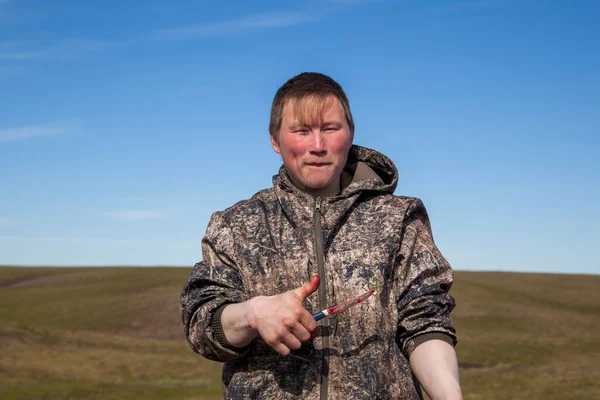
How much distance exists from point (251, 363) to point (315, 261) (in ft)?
1.85

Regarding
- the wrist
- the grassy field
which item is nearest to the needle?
the wrist

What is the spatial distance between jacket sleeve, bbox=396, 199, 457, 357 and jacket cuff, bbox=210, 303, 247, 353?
809mm

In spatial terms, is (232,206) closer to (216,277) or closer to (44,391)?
(216,277)

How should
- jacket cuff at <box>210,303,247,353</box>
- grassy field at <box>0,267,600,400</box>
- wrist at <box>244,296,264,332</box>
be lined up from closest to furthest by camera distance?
wrist at <box>244,296,264,332</box> → jacket cuff at <box>210,303,247,353</box> → grassy field at <box>0,267,600,400</box>

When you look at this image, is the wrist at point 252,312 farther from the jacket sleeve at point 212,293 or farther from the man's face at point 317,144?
the man's face at point 317,144

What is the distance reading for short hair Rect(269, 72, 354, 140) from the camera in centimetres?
372

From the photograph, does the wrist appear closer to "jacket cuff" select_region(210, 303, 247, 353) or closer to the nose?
"jacket cuff" select_region(210, 303, 247, 353)

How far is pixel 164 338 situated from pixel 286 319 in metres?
46.5

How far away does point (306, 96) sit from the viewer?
12.3ft

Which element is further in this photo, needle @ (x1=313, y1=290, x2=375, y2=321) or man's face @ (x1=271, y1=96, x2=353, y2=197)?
man's face @ (x1=271, y1=96, x2=353, y2=197)

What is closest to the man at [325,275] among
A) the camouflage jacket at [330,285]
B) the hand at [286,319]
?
the camouflage jacket at [330,285]

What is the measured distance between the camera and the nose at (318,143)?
3684mm

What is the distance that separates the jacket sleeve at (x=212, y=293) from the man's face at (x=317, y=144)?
0.48 metres

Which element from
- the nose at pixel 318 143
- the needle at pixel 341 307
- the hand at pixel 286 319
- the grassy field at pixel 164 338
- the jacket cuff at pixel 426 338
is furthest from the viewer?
the grassy field at pixel 164 338
